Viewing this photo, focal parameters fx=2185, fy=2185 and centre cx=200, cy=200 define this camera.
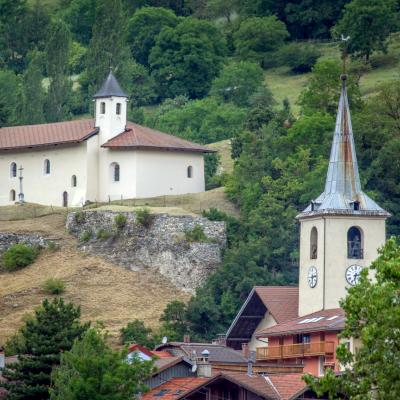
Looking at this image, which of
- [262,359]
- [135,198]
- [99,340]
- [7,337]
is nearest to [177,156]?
[135,198]

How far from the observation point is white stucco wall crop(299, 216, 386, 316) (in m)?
90.7

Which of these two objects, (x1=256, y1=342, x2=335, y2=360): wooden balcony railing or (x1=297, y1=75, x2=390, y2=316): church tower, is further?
(x1=297, y1=75, x2=390, y2=316): church tower

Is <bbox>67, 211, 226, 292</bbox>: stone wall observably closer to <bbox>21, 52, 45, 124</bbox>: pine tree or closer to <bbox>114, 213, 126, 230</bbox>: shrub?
<bbox>114, 213, 126, 230</bbox>: shrub

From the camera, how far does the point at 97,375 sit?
7519 cm

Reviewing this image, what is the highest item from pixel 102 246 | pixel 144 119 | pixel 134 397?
pixel 144 119

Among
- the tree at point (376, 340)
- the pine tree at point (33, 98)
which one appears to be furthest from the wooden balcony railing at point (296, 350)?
the pine tree at point (33, 98)

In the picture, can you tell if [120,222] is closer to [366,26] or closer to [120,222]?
[120,222]

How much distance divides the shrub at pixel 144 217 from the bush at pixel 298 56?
5509 centimetres

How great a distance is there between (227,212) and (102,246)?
733 cm

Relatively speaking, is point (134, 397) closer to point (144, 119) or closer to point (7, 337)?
point (7, 337)

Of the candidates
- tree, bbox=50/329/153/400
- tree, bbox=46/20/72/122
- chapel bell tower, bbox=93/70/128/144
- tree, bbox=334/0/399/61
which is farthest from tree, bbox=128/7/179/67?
tree, bbox=50/329/153/400

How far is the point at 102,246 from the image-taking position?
110 metres

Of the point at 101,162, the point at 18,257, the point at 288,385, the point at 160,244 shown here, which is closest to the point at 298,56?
the point at 101,162

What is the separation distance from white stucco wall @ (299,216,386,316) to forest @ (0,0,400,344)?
27.7ft
